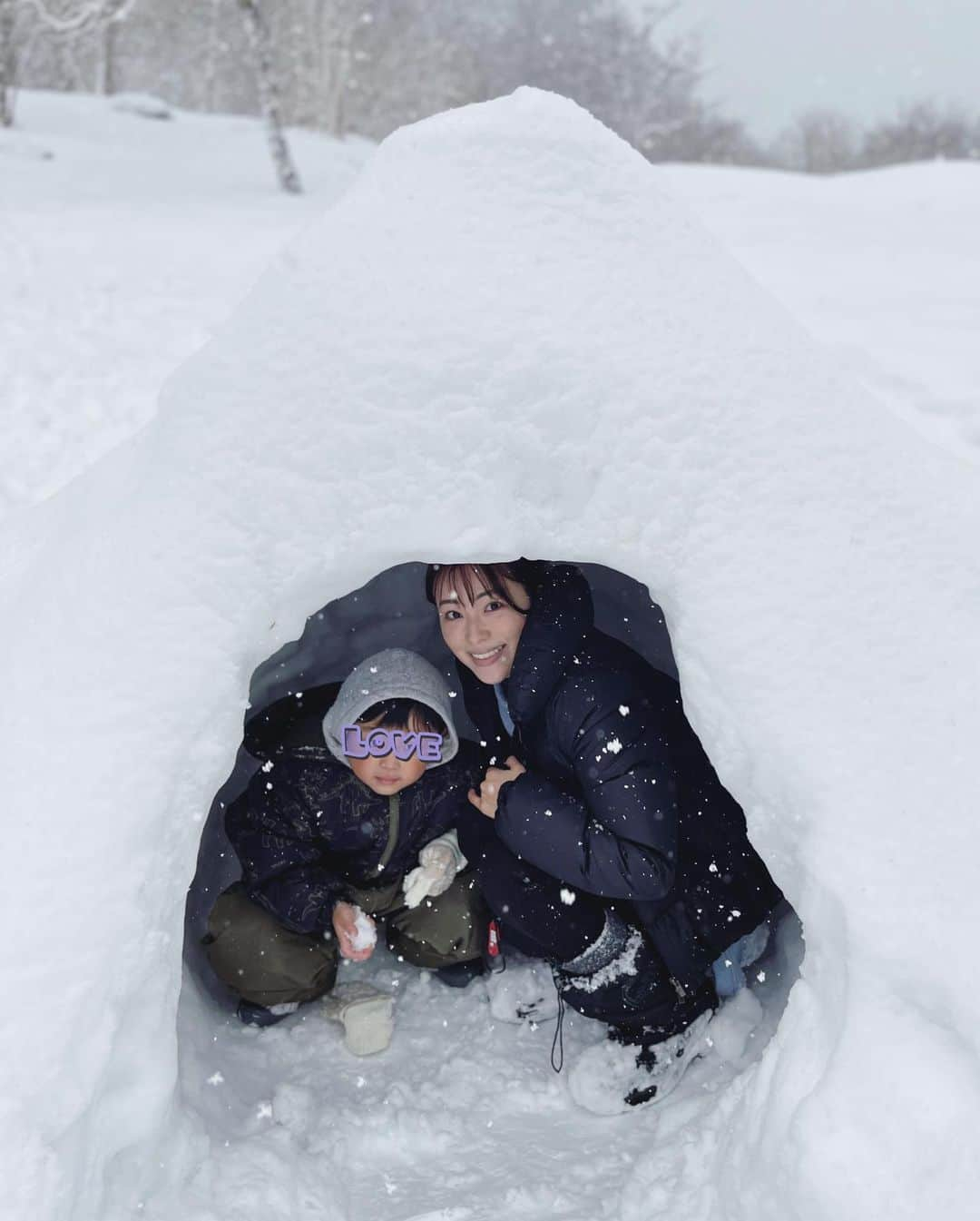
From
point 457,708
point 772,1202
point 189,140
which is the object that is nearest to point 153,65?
point 189,140

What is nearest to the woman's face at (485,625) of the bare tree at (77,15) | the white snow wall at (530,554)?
the white snow wall at (530,554)

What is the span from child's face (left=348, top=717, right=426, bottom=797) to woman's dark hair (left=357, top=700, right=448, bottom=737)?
1cm

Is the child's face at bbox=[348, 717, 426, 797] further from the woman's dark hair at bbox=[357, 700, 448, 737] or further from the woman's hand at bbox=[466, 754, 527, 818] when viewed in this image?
the woman's hand at bbox=[466, 754, 527, 818]

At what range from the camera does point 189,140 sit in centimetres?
1659

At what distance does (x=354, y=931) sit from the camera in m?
2.34

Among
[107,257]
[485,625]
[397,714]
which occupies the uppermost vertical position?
[485,625]

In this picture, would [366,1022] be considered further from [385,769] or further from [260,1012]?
[385,769]

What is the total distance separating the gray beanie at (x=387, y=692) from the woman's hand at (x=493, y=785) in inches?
8.6

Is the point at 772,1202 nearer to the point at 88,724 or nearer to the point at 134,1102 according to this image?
the point at 134,1102

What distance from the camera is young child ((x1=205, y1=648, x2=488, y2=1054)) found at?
2.34m

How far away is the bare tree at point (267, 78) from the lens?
11.3m

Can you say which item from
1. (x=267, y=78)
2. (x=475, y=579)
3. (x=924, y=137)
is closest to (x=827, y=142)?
(x=924, y=137)

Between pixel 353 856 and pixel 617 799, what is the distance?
81cm

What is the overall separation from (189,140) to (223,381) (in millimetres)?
17259
